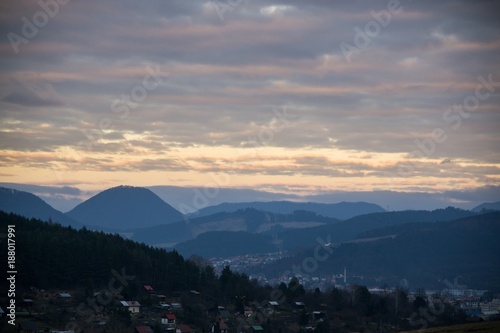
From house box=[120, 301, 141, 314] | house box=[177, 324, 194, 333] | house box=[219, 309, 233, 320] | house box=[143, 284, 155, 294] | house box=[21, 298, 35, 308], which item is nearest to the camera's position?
house box=[177, 324, 194, 333]

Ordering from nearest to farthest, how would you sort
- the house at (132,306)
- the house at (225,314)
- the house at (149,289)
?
1. the house at (132,306)
2. the house at (225,314)
3. the house at (149,289)

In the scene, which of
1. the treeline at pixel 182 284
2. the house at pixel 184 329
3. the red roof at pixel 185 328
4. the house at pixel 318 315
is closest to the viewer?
the house at pixel 184 329

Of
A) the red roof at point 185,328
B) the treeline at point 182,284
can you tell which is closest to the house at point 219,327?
the treeline at point 182,284

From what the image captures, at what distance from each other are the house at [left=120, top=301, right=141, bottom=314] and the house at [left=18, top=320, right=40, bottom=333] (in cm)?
1196

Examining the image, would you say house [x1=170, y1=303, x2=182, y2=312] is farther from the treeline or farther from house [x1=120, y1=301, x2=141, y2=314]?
house [x1=120, y1=301, x2=141, y2=314]

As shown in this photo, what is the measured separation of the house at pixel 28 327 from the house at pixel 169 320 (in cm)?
1311

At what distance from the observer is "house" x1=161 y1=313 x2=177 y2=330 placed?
255 ft

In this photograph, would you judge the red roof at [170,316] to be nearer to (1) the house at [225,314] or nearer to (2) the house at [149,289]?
(1) the house at [225,314]

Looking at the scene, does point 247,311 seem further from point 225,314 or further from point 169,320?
point 169,320

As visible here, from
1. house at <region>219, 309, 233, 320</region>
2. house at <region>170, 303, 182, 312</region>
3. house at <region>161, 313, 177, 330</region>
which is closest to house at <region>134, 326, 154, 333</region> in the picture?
house at <region>161, 313, 177, 330</region>

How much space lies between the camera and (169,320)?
78.6m

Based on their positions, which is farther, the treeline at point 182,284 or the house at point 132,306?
the treeline at point 182,284

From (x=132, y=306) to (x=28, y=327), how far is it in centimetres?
1503

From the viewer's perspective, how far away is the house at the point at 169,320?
77.6 m
